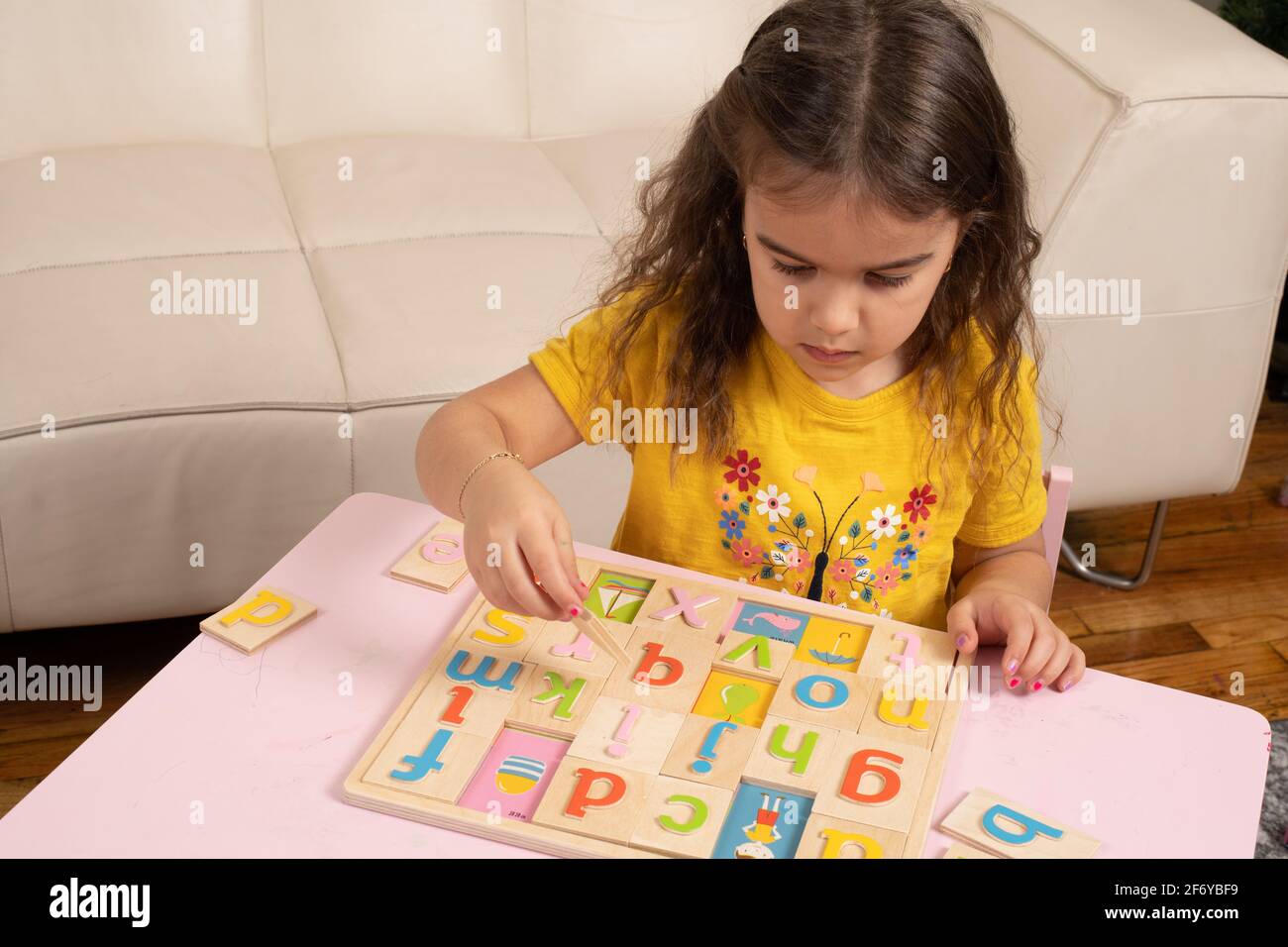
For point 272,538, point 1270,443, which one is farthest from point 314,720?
point 1270,443

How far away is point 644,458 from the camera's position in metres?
1.08

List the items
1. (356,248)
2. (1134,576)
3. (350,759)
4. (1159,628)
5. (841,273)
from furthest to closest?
(1134,576) < (1159,628) < (356,248) < (841,273) < (350,759)

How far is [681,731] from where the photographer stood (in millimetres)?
766

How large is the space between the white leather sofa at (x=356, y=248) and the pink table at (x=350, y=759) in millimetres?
648

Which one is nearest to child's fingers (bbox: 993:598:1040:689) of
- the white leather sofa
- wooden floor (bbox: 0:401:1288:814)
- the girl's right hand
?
the girl's right hand

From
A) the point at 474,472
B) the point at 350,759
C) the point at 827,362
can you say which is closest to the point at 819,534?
the point at 827,362

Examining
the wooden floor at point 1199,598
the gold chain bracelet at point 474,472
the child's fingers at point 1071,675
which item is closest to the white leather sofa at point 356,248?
the wooden floor at point 1199,598

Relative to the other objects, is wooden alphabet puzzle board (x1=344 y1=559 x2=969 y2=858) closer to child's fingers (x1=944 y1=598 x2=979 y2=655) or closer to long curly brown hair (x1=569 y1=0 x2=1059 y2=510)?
child's fingers (x1=944 y1=598 x2=979 y2=655)

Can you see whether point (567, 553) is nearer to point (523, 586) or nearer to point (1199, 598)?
point (523, 586)

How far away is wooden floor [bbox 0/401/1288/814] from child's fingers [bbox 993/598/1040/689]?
92 cm

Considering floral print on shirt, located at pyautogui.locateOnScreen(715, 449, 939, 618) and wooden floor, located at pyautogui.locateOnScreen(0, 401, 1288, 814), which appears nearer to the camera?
floral print on shirt, located at pyautogui.locateOnScreen(715, 449, 939, 618)

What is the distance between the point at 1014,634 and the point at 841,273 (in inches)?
10.1

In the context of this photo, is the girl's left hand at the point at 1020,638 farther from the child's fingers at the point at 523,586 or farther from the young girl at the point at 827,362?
the child's fingers at the point at 523,586

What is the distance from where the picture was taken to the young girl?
0.85 m
